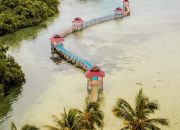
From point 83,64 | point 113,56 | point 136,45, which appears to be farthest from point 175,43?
point 83,64

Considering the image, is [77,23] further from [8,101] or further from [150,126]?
[150,126]

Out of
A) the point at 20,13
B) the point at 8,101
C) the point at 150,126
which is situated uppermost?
the point at 20,13

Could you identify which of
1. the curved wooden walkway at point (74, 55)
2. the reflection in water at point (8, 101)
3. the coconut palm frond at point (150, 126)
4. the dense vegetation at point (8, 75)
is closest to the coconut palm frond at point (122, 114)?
the coconut palm frond at point (150, 126)

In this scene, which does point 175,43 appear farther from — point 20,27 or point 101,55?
point 20,27

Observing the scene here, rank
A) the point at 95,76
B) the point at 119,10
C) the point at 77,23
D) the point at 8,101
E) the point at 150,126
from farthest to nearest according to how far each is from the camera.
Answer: the point at 119,10, the point at 77,23, the point at 95,76, the point at 8,101, the point at 150,126

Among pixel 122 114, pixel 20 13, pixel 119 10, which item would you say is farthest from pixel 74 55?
pixel 119 10

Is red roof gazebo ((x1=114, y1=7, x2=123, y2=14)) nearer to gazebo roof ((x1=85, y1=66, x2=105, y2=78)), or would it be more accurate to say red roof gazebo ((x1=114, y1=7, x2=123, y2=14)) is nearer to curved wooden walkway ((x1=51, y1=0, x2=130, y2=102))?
curved wooden walkway ((x1=51, y1=0, x2=130, y2=102))

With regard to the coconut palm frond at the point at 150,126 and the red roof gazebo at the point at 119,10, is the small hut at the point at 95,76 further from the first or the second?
the red roof gazebo at the point at 119,10

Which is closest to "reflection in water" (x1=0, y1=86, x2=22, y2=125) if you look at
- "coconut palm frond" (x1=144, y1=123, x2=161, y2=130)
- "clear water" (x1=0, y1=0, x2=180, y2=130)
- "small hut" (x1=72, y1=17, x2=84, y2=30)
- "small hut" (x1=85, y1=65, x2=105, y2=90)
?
"clear water" (x1=0, y1=0, x2=180, y2=130)
